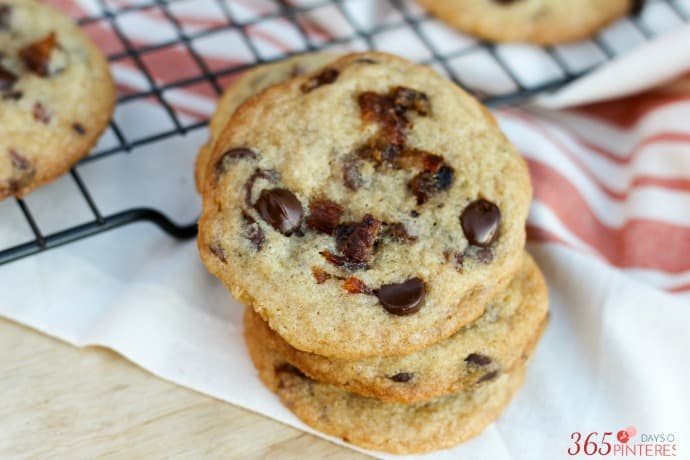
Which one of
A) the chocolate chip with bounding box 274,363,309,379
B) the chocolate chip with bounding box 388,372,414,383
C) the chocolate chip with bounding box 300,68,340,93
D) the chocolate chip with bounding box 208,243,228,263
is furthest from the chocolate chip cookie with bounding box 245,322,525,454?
the chocolate chip with bounding box 300,68,340,93

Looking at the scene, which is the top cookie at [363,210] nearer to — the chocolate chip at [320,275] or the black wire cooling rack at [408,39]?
the chocolate chip at [320,275]

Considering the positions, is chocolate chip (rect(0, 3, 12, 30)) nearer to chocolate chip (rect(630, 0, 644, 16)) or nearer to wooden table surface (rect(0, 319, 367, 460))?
wooden table surface (rect(0, 319, 367, 460))

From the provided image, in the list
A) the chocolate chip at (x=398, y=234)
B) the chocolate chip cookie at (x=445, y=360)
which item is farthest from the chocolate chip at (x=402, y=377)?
the chocolate chip at (x=398, y=234)

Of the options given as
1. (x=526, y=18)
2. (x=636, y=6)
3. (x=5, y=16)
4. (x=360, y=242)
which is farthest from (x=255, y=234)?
(x=636, y=6)

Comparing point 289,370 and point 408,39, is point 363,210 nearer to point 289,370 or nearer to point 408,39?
point 289,370

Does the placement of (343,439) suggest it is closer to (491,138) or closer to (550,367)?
(550,367)
